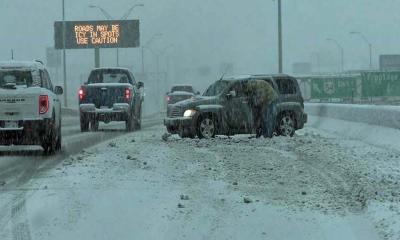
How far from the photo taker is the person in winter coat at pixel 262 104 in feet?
62.0

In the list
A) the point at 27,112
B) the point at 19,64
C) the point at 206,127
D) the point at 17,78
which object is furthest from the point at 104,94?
the point at 27,112

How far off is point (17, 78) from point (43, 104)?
100 centimetres

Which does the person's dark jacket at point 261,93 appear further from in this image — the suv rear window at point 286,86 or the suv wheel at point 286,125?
the suv rear window at point 286,86

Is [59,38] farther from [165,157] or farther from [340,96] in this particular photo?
[165,157]

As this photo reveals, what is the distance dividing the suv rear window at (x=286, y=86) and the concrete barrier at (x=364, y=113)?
6.43ft

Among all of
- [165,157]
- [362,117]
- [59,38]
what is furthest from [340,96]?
[165,157]

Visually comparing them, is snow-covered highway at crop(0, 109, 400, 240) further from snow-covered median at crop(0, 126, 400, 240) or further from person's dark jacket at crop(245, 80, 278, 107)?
person's dark jacket at crop(245, 80, 278, 107)

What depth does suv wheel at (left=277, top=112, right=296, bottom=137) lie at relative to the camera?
65.3ft

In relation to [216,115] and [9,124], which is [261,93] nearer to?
[216,115]

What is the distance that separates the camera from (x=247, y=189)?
9906mm

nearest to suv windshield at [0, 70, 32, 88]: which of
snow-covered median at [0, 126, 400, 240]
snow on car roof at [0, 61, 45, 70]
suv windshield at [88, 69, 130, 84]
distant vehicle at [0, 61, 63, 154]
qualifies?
distant vehicle at [0, 61, 63, 154]

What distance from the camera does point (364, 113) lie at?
1991 centimetres

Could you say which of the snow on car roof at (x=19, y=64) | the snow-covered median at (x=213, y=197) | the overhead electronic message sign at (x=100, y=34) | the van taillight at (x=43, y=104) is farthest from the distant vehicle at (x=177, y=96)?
the overhead electronic message sign at (x=100, y=34)

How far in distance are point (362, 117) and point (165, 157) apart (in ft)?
27.2
